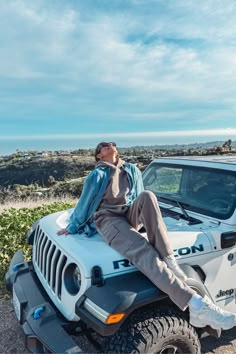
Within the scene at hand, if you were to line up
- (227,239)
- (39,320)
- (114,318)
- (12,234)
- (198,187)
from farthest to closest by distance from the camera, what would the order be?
(12,234) < (198,187) < (227,239) < (39,320) < (114,318)

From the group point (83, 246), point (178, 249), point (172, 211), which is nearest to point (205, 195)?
point (172, 211)

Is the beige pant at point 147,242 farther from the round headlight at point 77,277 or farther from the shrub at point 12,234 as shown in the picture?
the shrub at point 12,234

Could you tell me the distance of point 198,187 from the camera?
4027mm

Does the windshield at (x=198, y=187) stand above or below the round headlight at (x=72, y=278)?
above

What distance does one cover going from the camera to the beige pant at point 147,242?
2629mm

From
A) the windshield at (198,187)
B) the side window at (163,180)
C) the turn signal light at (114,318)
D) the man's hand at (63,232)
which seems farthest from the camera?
the side window at (163,180)

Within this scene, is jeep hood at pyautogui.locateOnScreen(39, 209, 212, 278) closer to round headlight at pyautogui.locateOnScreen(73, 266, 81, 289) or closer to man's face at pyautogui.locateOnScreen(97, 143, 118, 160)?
round headlight at pyautogui.locateOnScreen(73, 266, 81, 289)

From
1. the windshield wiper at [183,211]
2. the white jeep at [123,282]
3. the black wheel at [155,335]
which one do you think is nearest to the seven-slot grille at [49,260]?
the white jeep at [123,282]

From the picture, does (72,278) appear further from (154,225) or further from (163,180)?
(163,180)

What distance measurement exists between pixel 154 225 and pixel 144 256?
11.5 inches

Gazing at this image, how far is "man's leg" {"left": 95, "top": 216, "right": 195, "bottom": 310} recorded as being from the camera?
2.62 meters

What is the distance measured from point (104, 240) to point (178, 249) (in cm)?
66

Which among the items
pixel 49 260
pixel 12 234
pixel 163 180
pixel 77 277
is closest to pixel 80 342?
pixel 49 260

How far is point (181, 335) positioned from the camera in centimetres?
268
